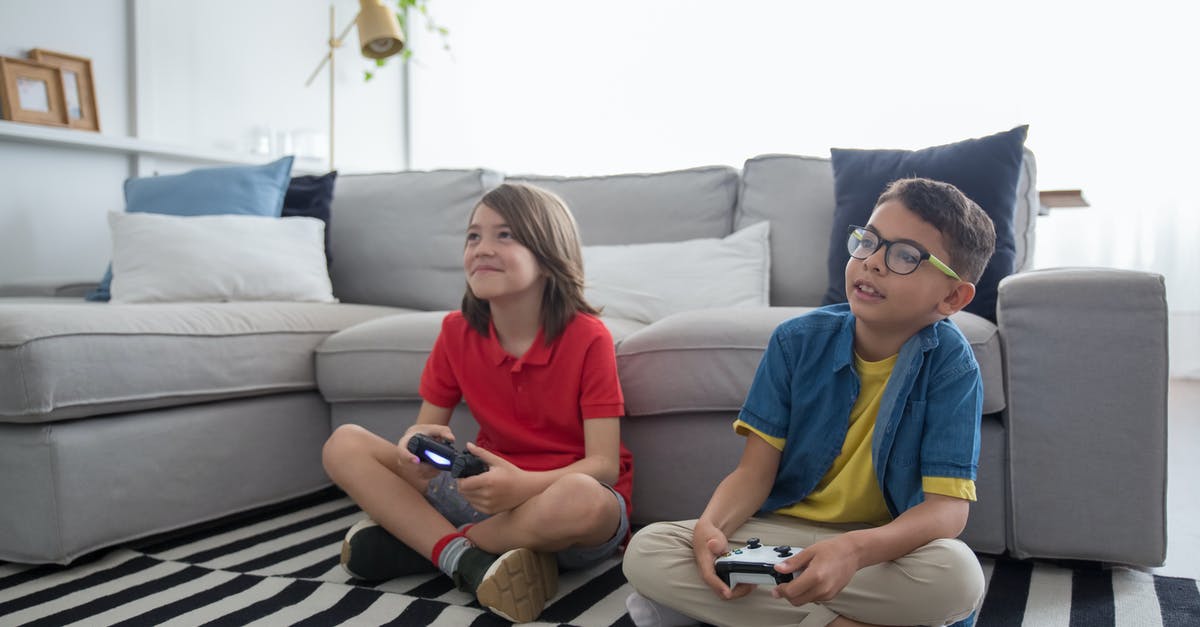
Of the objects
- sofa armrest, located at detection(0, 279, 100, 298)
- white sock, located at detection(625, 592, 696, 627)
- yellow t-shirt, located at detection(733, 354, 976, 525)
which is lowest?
white sock, located at detection(625, 592, 696, 627)

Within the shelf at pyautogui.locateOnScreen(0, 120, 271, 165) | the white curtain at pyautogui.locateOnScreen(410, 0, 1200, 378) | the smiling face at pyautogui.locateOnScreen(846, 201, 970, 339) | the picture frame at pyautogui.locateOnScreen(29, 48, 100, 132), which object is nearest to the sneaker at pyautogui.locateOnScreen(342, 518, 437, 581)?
the smiling face at pyautogui.locateOnScreen(846, 201, 970, 339)

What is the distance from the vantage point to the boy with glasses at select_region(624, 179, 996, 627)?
1037 mm

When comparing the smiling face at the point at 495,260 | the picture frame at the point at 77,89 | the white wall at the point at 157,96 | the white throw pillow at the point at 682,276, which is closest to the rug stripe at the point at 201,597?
the smiling face at the point at 495,260

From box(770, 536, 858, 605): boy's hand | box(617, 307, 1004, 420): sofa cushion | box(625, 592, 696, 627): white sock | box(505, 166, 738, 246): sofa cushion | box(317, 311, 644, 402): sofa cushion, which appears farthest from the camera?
box(505, 166, 738, 246): sofa cushion

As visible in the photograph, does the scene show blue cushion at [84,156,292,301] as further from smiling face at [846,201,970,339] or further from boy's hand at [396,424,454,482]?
smiling face at [846,201,970,339]

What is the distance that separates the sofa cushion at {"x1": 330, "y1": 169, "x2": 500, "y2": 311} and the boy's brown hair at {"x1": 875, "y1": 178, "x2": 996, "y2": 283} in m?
1.57

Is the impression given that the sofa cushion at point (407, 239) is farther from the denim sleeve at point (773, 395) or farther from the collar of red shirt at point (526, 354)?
the denim sleeve at point (773, 395)

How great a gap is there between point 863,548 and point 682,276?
1.22m

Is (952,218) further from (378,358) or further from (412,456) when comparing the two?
(378,358)

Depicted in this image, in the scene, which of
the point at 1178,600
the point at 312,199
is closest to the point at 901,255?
the point at 1178,600

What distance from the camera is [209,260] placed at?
214cm

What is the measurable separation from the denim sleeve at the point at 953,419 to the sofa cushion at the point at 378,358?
0.80 metres

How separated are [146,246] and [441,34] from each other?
3.23 meters

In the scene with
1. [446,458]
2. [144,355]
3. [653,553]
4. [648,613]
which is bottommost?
[648,613]
